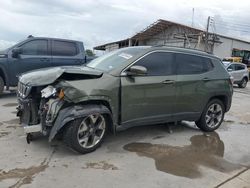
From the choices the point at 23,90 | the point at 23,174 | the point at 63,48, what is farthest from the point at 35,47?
the point at 23,174

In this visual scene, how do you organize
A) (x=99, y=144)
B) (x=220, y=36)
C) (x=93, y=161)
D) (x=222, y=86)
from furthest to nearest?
1. (x=220, y=36)
2. (x=222, y=86)
3. (x=99, y=144)
4. (x=93, y=161)

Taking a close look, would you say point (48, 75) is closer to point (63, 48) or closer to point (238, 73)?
point (63, 48)

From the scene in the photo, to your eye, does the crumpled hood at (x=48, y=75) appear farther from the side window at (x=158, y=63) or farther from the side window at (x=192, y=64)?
the side window at (x=192, y=64)

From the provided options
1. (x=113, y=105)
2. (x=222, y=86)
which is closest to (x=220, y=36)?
(x=222, y=86)

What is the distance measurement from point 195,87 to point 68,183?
3.53m

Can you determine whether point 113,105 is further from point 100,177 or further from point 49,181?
point 49,181

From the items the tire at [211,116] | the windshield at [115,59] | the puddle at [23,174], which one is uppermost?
the windshield at [115,59]

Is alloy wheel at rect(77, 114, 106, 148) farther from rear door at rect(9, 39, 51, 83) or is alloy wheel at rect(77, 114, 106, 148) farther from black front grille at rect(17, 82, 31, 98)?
rear door at rect(9, 39, 51, 83)

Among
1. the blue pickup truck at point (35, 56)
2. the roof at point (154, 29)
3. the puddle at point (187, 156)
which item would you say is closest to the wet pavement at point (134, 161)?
the puddle at point (187, 156)

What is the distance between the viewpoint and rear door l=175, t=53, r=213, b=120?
657 centimetres

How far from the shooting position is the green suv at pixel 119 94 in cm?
505

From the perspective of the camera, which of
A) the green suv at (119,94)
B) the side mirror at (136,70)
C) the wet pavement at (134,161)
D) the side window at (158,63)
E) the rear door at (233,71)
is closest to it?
the wet pavement at (134,161)

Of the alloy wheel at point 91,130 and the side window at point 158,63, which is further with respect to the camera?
the side window at point 158,63

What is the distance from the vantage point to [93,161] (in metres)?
5.02
